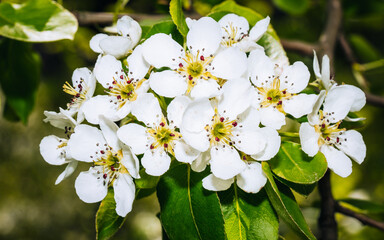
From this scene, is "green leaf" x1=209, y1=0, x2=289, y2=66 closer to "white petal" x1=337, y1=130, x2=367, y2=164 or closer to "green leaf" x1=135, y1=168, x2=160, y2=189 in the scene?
"white petal" x1=337, y1=130, x2=367, y2=164

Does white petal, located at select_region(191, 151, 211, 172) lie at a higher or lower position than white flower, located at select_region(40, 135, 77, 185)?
higher

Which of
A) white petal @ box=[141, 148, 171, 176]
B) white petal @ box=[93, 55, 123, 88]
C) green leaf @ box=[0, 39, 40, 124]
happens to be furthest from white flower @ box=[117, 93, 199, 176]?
green leaf @ box=[0, 39, 40, 124]

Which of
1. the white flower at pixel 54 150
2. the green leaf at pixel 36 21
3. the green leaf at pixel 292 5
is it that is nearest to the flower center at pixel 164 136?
the white flower at pixel 54 150

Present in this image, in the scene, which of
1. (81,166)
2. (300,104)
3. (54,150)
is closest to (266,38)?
(300,104)

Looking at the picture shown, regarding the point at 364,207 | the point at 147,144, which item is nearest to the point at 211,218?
the point at 147,144

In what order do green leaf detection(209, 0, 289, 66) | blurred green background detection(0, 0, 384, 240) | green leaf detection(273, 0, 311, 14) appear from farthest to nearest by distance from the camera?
blurred green background detection(0, 0, 384, 240), green leaf detection(273, 0, 311, 14), green leaf detection(209, 0, 289, 66)

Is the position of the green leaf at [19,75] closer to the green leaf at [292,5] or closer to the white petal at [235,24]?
the white petal at [235,24]
